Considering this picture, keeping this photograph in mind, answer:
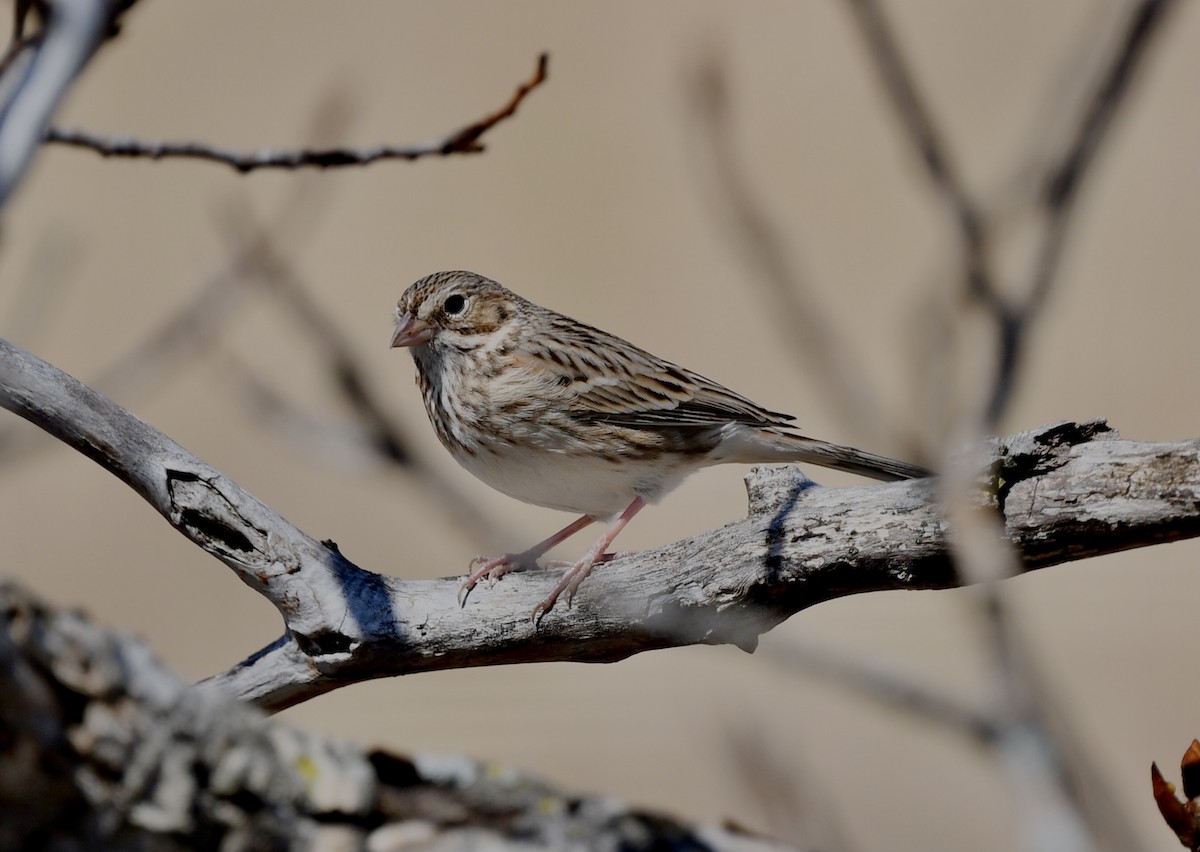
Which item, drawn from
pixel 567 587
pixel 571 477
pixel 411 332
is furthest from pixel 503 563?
pixel 411 332

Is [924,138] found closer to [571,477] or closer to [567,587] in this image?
[567,587]

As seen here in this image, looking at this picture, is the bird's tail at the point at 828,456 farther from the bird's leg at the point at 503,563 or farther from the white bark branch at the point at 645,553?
the white bark branch at the point at 645,553

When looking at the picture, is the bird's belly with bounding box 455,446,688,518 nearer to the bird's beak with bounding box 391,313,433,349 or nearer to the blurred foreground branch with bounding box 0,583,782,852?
the bird's beak with bounding box 391,313,433,349

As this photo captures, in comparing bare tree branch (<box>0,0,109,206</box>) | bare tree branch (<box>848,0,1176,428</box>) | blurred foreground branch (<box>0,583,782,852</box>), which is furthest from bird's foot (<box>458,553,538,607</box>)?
bare tree branch (<box>0,0,109,206</box>)

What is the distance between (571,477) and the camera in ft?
18.1

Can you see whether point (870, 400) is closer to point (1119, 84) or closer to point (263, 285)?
point (1119, 84)

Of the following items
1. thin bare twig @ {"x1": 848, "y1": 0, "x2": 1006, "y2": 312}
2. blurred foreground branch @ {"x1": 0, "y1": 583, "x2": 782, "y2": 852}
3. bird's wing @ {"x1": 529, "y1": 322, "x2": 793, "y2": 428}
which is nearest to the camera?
blurred foreground branch @ {"x1": 0, "y1": 583, "x2": 782, "y2": 852}

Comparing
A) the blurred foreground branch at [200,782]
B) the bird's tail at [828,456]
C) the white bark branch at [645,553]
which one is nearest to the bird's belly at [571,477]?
the bird's tail at [828,456]

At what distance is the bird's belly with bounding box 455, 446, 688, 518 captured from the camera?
5453 millimetres

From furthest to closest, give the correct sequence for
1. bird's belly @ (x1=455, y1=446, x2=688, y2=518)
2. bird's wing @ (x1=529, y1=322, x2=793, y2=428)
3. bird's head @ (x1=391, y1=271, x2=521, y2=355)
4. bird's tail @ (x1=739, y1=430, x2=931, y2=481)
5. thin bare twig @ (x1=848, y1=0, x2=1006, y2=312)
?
bird's head @ (x1=391, y1=271, x2=521, y2=355), bird's wing @ (x1=529, y1=322, x2=793, y2=428), bird's belly @ (x1=455, y1=446, x2=688, y2=518), bird's tail @ (x1=739, y1=430, x2=931, y2=481), thin bare twig @ (x1=848, y1=0, x2=1006, y2=312)

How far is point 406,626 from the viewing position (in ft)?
11.6

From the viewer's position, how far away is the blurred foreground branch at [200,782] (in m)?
1.69

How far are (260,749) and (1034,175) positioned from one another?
2.17 m

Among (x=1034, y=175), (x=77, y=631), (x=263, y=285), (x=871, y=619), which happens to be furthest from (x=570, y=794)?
(x=871, y=619)
